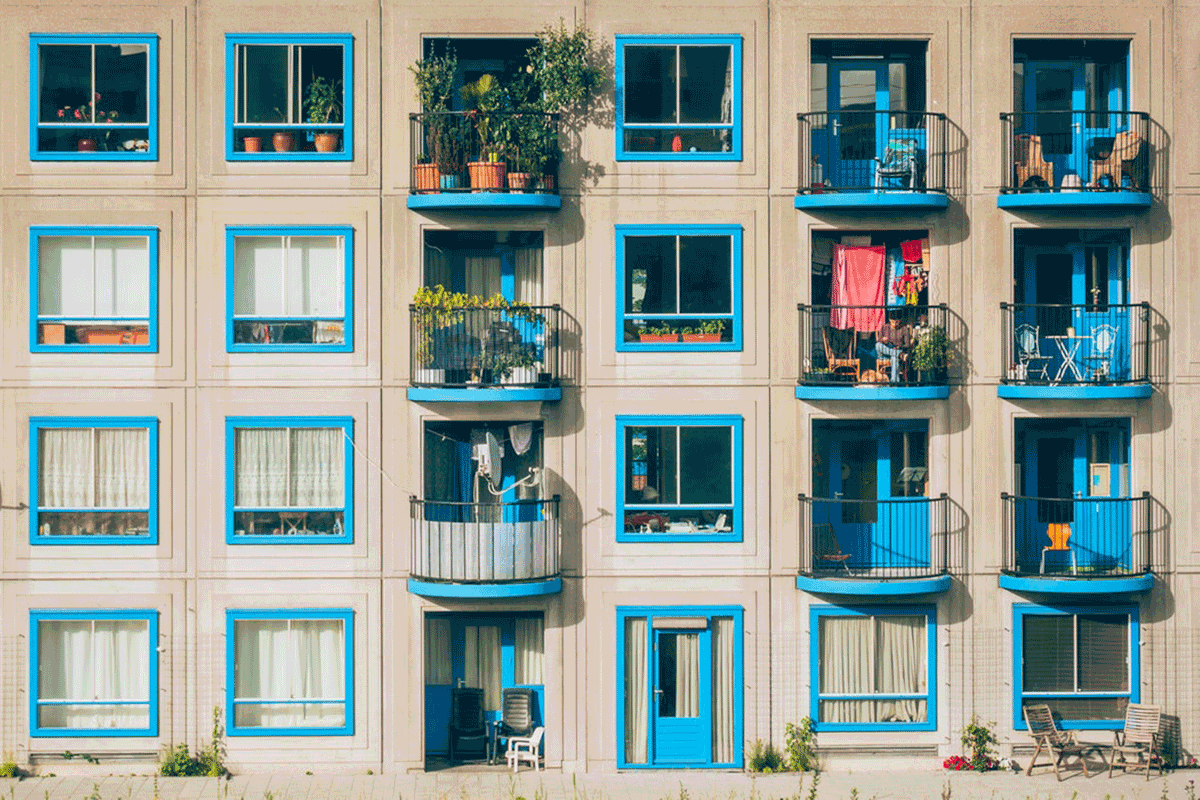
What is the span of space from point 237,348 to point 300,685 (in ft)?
17.7

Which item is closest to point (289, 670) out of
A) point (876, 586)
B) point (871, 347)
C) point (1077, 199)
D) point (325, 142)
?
point (325, 142)

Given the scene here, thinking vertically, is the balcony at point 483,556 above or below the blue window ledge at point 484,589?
above

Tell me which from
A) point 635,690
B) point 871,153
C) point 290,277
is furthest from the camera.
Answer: point 871,153

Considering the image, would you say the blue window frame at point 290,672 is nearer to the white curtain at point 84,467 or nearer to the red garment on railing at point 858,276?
the white curtain at point 84,467

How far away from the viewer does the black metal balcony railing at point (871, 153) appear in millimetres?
21531

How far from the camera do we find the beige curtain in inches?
856

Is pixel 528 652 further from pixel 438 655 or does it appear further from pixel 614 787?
pixel 614 787

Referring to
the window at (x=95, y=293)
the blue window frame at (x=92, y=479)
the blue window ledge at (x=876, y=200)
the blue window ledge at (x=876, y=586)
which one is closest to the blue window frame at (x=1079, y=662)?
the blue window ledge at (x=876, y=586)

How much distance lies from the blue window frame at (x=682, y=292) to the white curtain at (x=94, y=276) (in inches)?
302

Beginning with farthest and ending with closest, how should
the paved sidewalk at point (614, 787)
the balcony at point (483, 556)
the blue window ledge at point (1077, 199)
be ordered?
the blue window ledge at point (1077, 199)
the balcony at point (483, 556)
the paved sidewalk at point (614, 787)

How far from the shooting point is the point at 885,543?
21656mm

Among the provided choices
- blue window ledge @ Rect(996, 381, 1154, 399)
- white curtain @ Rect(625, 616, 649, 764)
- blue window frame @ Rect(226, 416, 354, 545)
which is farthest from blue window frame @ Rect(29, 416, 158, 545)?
blue window ledge @ Rect(996, 381, 1154, 399)

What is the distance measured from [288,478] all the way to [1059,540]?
40.3ft

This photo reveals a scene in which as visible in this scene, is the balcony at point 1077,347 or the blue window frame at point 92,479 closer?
the blue window frame at point 92,479
